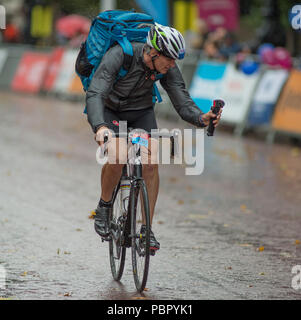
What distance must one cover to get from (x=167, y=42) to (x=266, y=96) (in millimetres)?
10874

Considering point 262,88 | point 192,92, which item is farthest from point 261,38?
point 262,88

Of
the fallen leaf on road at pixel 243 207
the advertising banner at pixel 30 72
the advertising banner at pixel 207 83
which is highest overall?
the fallen leaf on road at pixel 243 207

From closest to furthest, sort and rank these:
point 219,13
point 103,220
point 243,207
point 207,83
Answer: point 103,220, point 243,207, point 207,83, point 219,13

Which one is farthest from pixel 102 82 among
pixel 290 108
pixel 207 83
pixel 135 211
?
pixel 207 83

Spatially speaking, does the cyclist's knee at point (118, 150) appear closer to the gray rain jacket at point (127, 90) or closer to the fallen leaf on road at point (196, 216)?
the gray rain jacket at point (127, 90)

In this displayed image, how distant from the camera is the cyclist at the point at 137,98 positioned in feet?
19.6

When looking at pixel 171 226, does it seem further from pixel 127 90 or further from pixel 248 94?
pixel 248 94

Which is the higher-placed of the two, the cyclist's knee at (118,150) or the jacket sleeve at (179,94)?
the jacket sleeve at (179,94)

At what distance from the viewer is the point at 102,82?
20.0ft

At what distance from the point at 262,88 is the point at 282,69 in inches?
23.0

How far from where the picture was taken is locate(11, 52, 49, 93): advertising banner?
26.5 m

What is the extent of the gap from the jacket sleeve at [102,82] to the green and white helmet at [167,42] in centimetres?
32

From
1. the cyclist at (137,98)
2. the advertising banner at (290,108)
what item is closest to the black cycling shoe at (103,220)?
the cyclist at (137,98)

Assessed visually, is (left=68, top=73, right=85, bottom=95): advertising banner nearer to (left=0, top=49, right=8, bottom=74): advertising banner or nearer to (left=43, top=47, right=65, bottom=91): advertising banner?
(left=43, top=47, right=65, bottom=91): advertising banner
